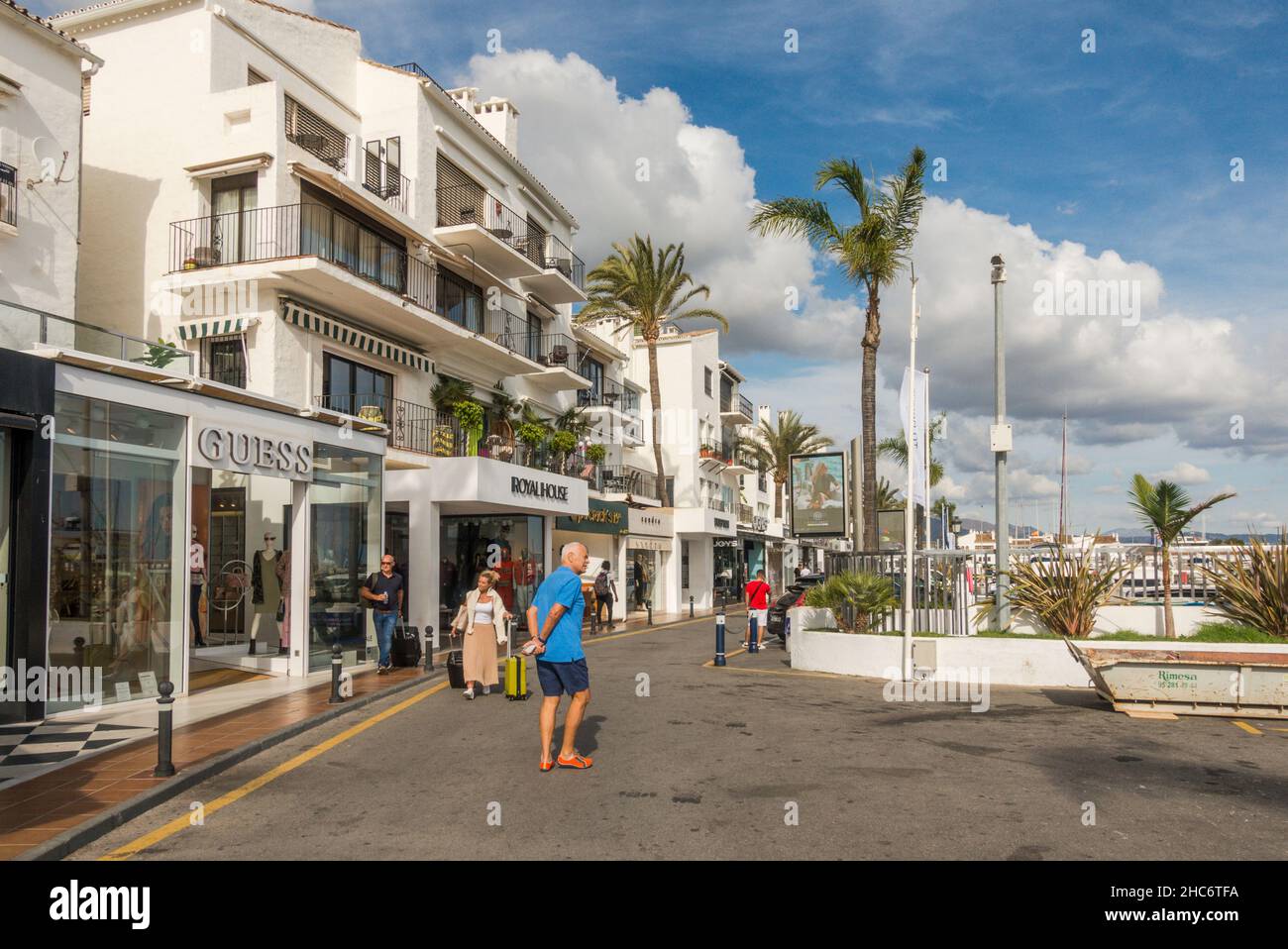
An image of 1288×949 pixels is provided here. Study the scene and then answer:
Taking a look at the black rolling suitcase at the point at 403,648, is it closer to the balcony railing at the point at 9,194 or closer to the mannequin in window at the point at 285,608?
the mannequin in window at the point at 285,608

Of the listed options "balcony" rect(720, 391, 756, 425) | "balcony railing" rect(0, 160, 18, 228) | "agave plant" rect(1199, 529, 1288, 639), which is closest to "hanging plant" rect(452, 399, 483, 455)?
"balcony railing" rect(0, 160, 18, 228)

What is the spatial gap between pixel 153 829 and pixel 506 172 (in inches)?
1014

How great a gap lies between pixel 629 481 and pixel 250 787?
30.0m

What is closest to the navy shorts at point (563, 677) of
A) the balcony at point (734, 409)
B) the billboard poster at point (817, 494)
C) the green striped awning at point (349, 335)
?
the green striped awning at point (349, 335)

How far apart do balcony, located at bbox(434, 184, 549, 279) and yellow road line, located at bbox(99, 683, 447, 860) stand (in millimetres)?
15992

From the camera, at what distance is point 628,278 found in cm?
3712

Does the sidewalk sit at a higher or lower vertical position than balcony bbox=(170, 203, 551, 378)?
lower

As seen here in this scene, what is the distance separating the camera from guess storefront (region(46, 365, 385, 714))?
10.7 meters

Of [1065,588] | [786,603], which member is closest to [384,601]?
[1065,588]

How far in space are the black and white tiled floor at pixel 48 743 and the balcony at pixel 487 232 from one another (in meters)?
17.4

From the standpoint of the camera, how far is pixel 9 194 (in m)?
15.0

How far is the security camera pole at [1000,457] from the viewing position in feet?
48.9

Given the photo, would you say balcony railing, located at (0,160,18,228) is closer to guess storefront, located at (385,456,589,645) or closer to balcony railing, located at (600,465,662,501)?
guess storefront, located at (385,456,589,645)
